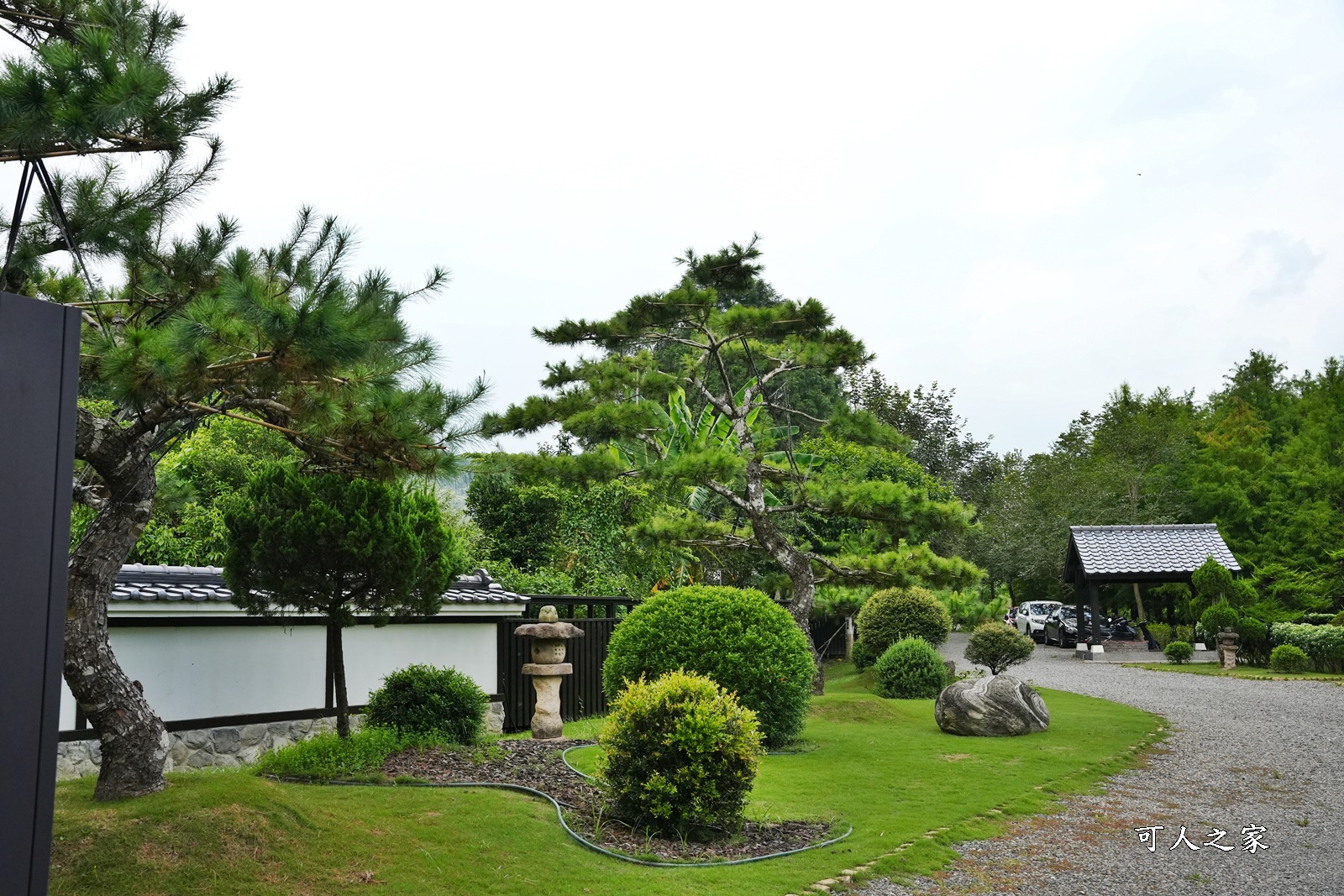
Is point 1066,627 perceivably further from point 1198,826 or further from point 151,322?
point 151,322

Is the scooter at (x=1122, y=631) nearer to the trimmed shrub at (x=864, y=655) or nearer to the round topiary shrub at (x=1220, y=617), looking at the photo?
the round topiary shrub at (x=1220, y=617)

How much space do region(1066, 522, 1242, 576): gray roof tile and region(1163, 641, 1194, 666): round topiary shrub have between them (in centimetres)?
308

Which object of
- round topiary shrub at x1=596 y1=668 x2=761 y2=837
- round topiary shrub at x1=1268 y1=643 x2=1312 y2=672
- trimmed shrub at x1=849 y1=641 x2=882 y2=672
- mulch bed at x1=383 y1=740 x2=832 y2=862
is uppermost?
round topiary shrub at x1=596 y1=668 x2=761 y2=837

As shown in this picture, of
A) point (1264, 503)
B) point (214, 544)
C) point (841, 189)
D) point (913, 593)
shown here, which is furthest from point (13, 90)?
point (1264, 503)

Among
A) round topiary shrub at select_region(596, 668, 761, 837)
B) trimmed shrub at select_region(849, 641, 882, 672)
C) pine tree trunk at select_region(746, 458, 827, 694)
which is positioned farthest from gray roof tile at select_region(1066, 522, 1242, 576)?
round topiary shrub at select_region(596, 668, 761, 837)

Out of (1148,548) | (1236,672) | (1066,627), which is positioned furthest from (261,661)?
(1066,627)

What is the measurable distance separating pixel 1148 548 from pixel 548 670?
23000 mm

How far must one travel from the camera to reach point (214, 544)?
15367 mm

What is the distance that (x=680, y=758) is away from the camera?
636 centimetres

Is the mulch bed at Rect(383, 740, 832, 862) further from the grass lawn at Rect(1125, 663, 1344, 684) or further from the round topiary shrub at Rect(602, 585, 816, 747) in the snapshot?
the grass lawn at Rect(1125, 663, 1344, 684)

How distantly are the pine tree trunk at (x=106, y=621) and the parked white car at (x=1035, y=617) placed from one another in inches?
1221

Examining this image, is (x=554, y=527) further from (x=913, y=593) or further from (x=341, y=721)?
(x=341, y=721)

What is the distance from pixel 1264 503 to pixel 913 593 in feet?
68.3

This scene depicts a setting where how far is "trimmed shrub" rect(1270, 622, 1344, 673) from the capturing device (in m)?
20.2
